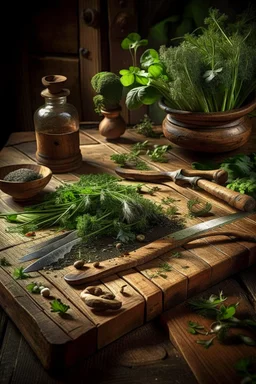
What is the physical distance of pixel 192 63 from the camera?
2.88 m

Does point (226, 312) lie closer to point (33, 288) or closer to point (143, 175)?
point (33, 288)

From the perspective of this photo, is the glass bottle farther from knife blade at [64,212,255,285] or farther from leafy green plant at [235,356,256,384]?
leafy green plant at [235,356,256,384]

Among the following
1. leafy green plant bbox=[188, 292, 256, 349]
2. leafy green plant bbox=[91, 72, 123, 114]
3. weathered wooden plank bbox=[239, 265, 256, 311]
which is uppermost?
leafy green plant bbox=[91, 72, 123, 114]

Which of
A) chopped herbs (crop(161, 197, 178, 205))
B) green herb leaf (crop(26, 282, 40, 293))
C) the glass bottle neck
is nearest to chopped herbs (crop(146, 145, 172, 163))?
chopped herbs (crop(161, 197, 178, 205))

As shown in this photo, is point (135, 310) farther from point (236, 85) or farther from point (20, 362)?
point (236, 85)

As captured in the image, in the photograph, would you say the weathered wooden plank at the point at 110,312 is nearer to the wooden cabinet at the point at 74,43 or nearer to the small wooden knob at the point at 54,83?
the small wooden knob at the point at 54,83

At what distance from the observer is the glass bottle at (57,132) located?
9.71ft

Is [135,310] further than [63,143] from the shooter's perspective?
No

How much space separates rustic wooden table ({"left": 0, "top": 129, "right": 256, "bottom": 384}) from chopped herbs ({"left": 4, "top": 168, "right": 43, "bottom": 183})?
0.34m

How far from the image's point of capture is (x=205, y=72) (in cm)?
291

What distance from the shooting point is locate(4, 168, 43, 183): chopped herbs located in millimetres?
2624

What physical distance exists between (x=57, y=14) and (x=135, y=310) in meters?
2.46

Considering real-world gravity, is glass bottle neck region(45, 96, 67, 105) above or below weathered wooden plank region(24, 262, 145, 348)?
above

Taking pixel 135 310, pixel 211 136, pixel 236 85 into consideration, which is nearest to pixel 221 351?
pixel 135 310
